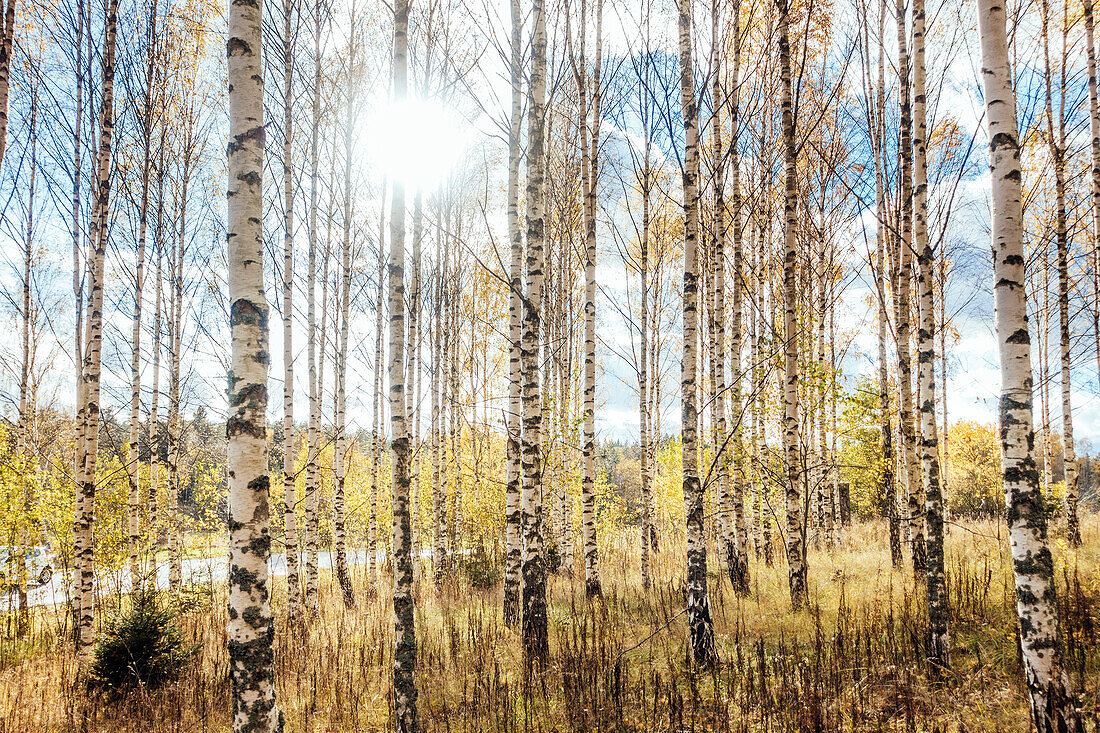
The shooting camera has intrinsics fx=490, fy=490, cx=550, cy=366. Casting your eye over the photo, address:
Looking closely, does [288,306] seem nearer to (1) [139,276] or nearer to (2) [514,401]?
(1) [139,276]

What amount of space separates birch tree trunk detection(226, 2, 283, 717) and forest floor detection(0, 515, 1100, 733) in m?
1.84

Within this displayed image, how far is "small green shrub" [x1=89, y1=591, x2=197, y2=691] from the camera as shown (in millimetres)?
5125

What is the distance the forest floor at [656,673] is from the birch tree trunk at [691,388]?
0.32 metres

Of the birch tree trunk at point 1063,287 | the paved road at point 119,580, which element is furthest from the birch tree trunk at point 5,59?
the birch tree trunk at point 1063,287

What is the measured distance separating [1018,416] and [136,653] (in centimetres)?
799

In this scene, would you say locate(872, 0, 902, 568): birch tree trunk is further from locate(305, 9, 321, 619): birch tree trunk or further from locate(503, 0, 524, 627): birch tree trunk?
locate(305, 9, 321, 619): birch tree trunk

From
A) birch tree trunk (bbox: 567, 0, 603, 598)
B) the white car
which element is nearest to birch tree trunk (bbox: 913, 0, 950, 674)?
birch tree trunk (bbox: 567, 0, 603, 598)

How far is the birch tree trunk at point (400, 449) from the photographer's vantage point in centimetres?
362

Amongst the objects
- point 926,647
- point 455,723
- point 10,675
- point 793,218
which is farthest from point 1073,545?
point 10,675

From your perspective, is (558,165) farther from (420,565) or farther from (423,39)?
(420,565)

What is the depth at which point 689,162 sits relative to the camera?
187 inches

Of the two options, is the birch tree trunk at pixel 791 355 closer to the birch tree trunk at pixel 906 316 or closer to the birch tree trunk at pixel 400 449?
the birch tree trunk at pixel 906 316

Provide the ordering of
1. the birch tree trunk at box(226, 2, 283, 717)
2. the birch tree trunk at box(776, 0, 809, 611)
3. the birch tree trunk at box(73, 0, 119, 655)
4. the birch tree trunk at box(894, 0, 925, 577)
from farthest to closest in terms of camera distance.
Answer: the birch tree trunk at box(73, 0, 119, 655)
the birch tree trunk at box(776, 0, 809, 611)
the birch tree trunk at box(894, 0, 925, 577)
the birch tree trunk at box(226, 2, 283, 717)

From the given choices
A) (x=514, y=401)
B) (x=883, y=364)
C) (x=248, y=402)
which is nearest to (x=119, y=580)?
(x=514, y=401)
